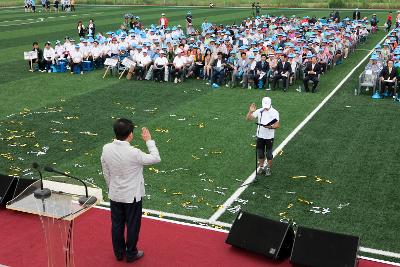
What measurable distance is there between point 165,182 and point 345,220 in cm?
377

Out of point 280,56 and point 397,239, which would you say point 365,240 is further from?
point 280,56

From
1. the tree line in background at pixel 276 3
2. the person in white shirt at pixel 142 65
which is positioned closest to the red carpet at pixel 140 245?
the person in white shirt at pixel 142 65

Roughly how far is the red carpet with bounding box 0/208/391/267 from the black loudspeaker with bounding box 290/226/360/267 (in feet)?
1.20

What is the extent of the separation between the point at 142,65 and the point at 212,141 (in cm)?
871

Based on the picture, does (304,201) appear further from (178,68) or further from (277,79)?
(178,68)

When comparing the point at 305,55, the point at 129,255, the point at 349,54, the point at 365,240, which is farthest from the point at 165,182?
the point at 349,54

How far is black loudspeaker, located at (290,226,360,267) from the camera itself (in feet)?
22.7

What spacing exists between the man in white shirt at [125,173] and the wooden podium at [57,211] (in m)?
0.61

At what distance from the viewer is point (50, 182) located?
6832mm

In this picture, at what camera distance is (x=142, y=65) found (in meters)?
21.1

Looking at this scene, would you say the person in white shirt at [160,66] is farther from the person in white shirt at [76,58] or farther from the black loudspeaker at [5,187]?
the black loudspeaker at [5,187]

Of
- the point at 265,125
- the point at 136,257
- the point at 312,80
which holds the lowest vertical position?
the point at 136,257

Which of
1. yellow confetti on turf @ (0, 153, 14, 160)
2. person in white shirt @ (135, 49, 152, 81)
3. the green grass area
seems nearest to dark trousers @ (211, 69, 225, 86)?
the green grass area

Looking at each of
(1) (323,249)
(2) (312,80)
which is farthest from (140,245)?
(2) (312,80)
